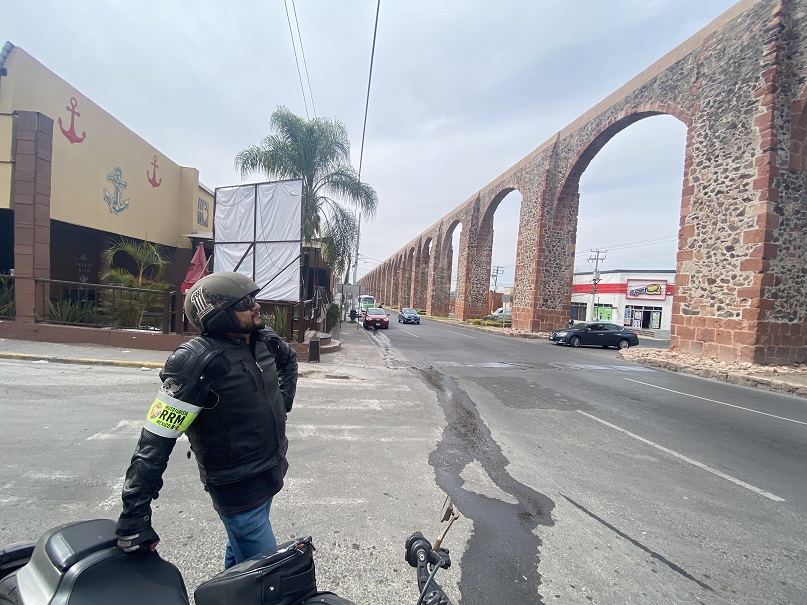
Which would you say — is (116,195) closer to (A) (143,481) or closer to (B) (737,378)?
(A) (143,481)

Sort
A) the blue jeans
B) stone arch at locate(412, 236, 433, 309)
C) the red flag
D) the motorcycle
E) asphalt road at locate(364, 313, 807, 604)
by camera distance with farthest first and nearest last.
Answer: stone arch at locate(412, 236, 433, 309) → the red flag → asphalt road at locate(364, 313, 807, 604) → the blue jeans → the motorcycle

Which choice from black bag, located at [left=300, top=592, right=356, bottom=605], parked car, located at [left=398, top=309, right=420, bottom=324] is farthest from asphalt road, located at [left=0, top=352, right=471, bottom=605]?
parked car, located at [left=398, top=309, right=420, bottom=324]

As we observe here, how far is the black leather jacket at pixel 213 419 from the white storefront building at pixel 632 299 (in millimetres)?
38726

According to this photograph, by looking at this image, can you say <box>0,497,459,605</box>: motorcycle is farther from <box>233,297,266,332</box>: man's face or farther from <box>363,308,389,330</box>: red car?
<box>363,308,389,330</box>: red car

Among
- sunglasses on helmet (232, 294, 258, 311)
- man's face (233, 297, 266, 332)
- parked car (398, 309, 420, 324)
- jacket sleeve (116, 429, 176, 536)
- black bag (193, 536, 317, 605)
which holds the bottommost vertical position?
parked car (398, 309, 420, 324)

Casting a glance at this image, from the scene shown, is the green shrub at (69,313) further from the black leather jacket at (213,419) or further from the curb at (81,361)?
the black leather jacket at (213,419)

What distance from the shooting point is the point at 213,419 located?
1.64m

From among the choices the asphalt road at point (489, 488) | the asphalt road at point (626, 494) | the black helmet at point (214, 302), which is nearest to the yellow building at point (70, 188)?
the asphalt road at point (489, 488)

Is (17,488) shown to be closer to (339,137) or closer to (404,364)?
(404,364)

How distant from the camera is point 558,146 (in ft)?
71.7

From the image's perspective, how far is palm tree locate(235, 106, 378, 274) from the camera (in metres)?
14.5

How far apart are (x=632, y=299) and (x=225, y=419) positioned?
151ft

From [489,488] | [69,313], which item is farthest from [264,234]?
[489,488]

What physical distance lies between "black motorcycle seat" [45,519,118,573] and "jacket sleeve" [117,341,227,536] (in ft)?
0.18
